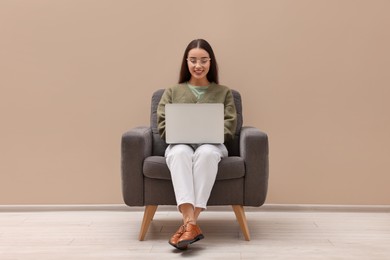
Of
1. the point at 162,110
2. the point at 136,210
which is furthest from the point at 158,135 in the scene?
the point at 136,210

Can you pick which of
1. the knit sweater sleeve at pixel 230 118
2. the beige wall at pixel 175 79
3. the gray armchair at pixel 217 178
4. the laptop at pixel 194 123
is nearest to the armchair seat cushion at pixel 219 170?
the gray armchair at pixel 217 178

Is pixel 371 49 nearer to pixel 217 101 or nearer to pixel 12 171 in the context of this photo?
pixel 217 101

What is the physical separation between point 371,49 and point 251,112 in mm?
822

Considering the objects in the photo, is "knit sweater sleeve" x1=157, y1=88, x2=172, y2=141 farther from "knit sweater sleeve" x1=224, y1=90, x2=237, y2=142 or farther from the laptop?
"knit sweater sleeve" x1=224, y1=90, x2=237, y2=142

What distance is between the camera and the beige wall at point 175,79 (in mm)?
3082

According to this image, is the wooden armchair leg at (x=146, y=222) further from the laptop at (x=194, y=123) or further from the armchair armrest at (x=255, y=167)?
the armchair armrest at (x=255, y=167)

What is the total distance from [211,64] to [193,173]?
70 centimetres

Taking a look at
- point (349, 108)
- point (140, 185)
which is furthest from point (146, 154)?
point (349, 108)

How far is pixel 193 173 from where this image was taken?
238 centimetres

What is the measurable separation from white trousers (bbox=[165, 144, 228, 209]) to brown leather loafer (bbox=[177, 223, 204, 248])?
0.34ft

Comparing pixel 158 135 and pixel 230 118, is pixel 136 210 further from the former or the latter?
pixel 230 118

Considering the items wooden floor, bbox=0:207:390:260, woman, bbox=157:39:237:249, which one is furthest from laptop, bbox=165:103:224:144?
wooden floor, bbox=0:207:390:260

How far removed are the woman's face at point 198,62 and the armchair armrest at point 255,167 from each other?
0.49 meters

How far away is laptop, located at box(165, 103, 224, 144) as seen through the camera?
2.41 meters
